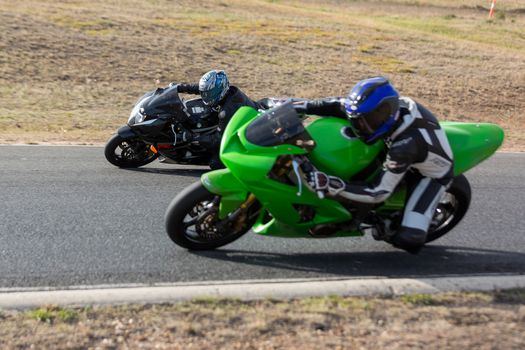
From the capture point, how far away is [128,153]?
31.6 feet

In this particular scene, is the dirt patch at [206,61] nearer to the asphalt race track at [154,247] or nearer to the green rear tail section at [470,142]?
the asphalt race track at [154,247]

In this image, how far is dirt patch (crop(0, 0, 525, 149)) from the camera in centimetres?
1563

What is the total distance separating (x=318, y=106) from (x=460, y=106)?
12647 mm

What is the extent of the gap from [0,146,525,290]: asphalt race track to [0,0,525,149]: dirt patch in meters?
4.18

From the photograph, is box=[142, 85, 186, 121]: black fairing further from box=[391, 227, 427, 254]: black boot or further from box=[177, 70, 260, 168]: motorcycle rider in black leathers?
box=[391, 227, 427, 254]: black boot

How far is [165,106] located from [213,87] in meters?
0.73

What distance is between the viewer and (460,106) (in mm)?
17797

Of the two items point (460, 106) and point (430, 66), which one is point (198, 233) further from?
point (430, 66)

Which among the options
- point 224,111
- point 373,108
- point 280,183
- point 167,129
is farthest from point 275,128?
point 167,129

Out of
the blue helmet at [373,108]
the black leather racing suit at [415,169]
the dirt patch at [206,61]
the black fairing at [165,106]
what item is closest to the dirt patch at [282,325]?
the black leather racing suit at [415,169]

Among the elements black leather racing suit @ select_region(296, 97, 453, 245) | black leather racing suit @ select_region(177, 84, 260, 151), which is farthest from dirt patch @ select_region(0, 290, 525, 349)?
black leather racing suit @ select_region(177, 84, 260, 151)

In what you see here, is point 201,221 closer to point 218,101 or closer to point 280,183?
point 280,183

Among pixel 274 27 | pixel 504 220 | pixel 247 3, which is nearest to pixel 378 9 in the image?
pixel 247 3

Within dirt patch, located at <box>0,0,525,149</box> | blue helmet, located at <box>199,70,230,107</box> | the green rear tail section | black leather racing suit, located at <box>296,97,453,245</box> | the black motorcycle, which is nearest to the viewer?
black leather racing suit, located at <box>296,97,453,245</box>
